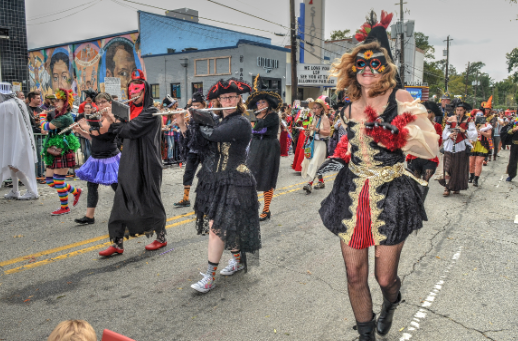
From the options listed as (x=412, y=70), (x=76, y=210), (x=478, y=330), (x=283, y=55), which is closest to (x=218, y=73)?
(x=283, y=55)

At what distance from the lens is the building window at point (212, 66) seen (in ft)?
84.8

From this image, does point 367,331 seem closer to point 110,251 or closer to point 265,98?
point 110,251

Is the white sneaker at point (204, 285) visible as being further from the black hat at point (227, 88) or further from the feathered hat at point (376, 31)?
the feathered hat at point (376, 31)

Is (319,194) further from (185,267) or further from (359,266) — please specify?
(359,266)

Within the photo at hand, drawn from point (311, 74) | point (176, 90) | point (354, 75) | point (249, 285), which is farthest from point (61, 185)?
point (311, 74)

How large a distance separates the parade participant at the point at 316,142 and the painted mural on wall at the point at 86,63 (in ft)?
73.0

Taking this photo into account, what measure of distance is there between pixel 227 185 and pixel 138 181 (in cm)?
130

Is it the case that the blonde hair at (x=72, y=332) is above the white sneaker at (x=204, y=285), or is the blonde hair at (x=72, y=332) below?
above

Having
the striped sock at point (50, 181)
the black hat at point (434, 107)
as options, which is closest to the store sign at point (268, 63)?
the black hat at point (434, 107)

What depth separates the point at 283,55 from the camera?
28.6m

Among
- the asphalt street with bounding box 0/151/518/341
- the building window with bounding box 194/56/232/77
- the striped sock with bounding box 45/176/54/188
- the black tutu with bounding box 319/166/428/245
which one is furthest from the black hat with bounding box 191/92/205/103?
the building window with bounding box 194/56/232/77

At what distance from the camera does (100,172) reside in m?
5.56

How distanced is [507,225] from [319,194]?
3.55 metres

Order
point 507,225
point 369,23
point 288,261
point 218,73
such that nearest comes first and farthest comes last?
point 369,23
point 288,261
point 507,225
point 218,73
